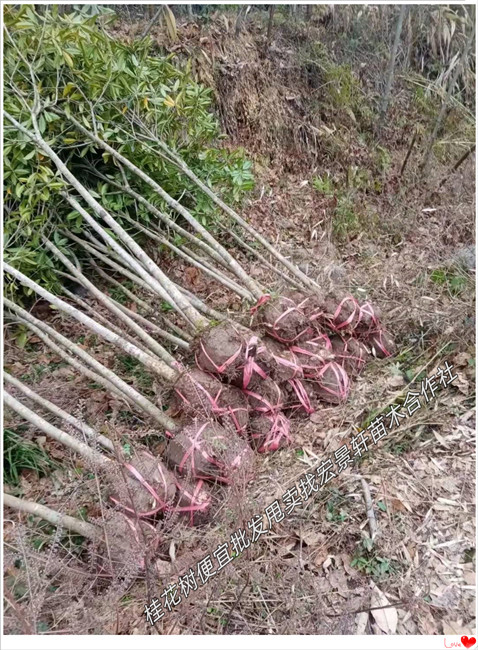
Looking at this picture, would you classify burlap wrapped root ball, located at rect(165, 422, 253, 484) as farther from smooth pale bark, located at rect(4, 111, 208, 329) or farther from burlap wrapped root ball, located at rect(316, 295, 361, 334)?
burlap wrapped root ball, located at rect(316, 295, 361, 334)

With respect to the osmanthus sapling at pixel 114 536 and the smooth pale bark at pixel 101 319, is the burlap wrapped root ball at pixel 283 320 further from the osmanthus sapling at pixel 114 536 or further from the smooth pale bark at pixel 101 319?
the osmanthus sapling at pixel 114 536

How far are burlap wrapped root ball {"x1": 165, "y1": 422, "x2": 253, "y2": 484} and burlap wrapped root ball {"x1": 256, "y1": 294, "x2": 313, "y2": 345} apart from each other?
495mm

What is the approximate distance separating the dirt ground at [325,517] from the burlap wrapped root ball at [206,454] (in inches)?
3.5

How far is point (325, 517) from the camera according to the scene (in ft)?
5.23

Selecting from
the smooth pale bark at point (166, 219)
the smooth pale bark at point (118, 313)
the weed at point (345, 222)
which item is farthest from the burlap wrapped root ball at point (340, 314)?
the weed at point (345, 222)

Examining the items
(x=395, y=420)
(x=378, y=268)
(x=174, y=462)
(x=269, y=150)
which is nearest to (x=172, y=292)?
(x=174, y=462)

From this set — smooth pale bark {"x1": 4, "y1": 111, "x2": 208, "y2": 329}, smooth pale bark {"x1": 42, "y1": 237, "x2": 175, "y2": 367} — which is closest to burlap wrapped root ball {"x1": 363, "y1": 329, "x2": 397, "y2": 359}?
smooth pale bark {"x1": 4, "y1": 111, "x2": 208, "y2": 329}

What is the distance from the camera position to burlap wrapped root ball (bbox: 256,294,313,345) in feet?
6.14

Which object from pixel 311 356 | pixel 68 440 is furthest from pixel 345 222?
pixel 68 440

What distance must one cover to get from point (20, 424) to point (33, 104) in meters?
1.43

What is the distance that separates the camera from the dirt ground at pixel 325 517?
51.9 inches

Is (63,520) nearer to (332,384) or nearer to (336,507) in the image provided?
(336,507)

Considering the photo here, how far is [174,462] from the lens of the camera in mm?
1573

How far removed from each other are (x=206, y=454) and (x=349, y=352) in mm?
910
